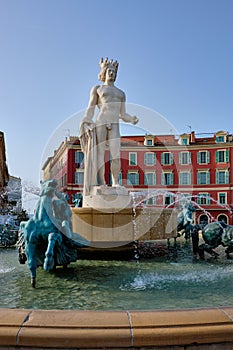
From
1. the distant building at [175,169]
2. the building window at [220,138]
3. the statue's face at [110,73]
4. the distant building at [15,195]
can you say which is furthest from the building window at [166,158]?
the statue's face at [110,73]

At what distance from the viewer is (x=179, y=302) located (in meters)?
3.92

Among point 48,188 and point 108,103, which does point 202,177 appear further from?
point 48,188

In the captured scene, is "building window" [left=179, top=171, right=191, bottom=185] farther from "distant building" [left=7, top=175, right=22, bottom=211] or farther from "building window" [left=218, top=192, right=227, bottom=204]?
"distant building" [left=7, top=175, right=22, bottom=211]

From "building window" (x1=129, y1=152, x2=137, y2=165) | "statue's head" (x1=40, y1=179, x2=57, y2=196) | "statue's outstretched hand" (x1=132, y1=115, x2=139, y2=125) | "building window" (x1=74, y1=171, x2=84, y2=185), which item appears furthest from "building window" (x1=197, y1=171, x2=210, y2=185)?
"statue's head" (x1=40, y1=179, x2=57, y2=196)

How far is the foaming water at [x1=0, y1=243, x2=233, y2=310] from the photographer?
392 centimetres

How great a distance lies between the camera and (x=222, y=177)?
42969mm

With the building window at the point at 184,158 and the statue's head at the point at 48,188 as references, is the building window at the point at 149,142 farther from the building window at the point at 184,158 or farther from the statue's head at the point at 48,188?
the statue's head at the point at 48,188

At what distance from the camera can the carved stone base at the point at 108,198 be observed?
25.6ft

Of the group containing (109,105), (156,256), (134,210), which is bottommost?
(156,256)

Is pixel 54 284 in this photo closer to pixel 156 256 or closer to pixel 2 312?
pixel 2 312

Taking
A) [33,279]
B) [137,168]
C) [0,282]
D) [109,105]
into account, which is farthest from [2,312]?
[137,168]

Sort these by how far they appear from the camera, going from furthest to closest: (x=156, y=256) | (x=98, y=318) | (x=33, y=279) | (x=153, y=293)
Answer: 1. (x=156, y=256)
2. (x=33, y=279)
3. (x=153, y=293)
4. (x=98, y=318)

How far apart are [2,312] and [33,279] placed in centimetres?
200

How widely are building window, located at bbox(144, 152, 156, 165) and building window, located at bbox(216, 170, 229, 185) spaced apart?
827 centimetres
